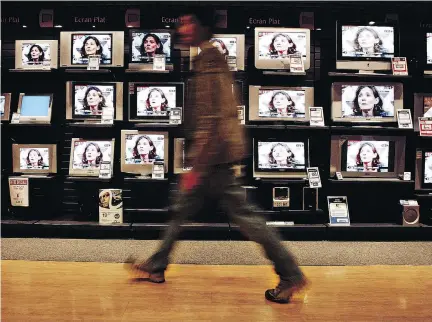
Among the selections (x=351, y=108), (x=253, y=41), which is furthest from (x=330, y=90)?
(x=253, y=41)

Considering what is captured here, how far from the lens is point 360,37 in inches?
172

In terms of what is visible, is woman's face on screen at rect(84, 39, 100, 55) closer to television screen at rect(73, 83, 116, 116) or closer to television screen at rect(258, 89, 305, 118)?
television screen at rect(73, 83, 116, 116)

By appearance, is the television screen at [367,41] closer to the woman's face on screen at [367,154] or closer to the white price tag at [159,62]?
the woman's face on screen at [367,154]

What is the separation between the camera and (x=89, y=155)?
14.7ft

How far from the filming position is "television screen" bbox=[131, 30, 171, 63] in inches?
173

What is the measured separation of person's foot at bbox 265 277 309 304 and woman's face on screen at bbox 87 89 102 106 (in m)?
2.74

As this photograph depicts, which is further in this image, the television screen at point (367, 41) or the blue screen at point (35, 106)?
the blue screen at point (35, 106)

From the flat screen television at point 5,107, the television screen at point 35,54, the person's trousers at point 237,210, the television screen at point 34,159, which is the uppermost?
the television screen at point 35,54

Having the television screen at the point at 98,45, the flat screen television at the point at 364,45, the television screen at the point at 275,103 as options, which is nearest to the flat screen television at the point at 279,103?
the television screen at the point at 275,103

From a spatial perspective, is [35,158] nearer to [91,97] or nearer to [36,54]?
[91,97]

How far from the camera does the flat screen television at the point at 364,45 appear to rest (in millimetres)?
4363

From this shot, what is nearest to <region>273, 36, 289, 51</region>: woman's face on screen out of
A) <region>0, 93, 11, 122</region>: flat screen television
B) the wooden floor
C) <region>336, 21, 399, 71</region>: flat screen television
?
<region>336, 21, 399, 71</region>: flat screen television

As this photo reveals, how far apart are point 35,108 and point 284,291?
10.7 feet

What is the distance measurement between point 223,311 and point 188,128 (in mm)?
1051
